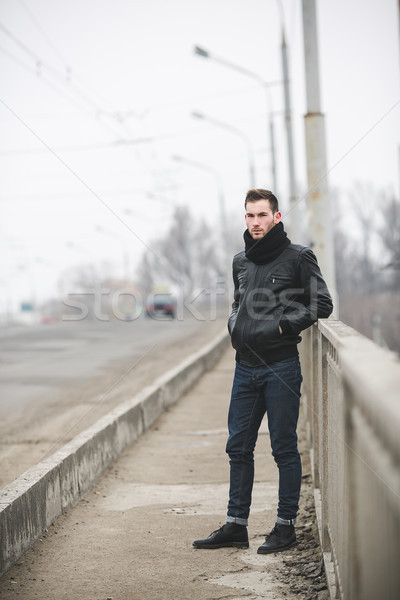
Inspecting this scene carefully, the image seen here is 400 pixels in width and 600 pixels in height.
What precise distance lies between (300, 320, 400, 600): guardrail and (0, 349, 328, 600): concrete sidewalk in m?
0.63

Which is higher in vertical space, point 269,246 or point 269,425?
point 269,246

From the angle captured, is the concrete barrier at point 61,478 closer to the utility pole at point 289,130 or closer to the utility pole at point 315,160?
the utility pole at point 315,160

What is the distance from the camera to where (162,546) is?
197 inches

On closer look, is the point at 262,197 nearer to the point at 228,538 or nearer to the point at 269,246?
the point at 269,246

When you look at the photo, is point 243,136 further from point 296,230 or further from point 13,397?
point 13,397

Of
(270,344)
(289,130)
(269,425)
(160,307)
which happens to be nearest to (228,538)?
(269,425)

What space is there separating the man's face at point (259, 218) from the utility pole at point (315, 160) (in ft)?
18.4

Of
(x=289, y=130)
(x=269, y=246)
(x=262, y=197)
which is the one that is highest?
(x=289, y=130)

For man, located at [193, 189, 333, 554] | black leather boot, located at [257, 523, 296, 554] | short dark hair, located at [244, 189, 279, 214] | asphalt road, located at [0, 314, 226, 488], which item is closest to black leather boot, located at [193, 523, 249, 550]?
man, located at [193, 189, 333, 554]

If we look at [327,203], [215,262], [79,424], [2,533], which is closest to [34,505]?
[2,533]

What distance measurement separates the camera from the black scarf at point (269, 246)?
181 inches

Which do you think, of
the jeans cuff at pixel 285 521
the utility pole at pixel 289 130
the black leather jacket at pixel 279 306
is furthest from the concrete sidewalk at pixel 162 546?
the utility pole at pixel 289 130

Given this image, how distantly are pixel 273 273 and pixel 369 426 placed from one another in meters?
2.55

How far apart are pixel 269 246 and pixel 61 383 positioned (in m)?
12.5
